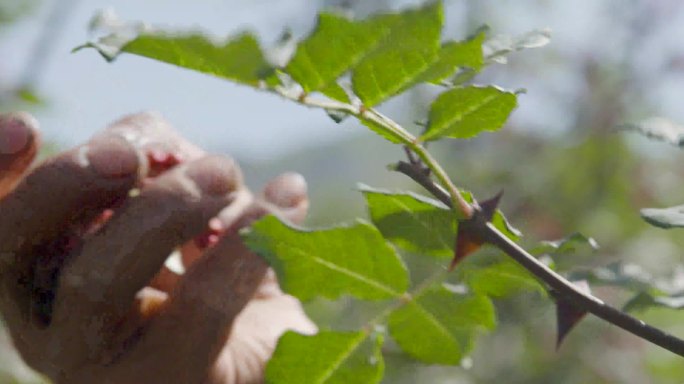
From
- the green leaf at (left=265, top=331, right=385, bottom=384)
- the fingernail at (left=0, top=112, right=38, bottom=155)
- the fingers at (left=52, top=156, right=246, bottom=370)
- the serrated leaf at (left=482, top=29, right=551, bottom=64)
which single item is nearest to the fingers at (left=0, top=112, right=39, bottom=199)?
the fingernail at (left=0, top=112, right=38, bottom=155)

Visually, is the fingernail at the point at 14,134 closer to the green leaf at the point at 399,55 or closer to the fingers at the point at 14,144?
the fingers at the point at 14,144

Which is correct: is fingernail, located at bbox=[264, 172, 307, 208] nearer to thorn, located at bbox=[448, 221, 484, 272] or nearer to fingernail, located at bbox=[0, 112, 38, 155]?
fingernail, located at bbox=[0, 112, 38, 155]

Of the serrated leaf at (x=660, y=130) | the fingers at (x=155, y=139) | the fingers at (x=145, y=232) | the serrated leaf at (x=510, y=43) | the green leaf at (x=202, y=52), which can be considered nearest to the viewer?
the green leaf at (x=202, y=52)

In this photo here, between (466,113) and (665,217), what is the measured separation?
0.12 m

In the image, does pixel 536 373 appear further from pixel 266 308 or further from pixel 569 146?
pixel 266 308

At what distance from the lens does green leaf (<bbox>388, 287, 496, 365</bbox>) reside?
0.58 m

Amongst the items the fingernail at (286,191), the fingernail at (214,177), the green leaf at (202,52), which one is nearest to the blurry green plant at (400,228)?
the green leaf at (202,52)

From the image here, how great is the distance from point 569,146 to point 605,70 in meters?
0.40

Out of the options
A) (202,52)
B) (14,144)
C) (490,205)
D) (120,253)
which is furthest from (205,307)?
(202,52)

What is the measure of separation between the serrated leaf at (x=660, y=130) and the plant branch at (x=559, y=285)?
14 centimetres

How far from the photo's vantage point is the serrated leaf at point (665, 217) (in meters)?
0.49

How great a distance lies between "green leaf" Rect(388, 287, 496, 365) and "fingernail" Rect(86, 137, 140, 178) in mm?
306

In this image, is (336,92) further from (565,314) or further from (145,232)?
(145,232)

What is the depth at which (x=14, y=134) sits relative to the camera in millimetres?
833
